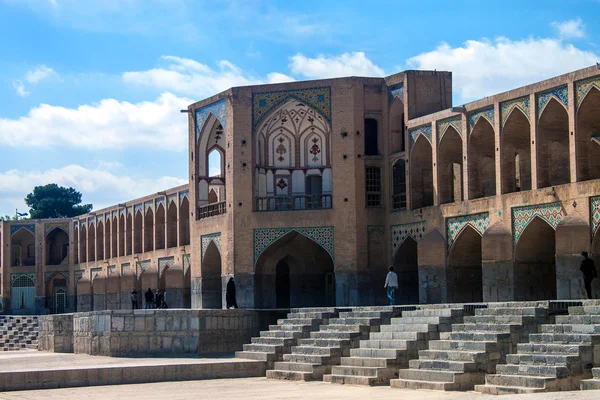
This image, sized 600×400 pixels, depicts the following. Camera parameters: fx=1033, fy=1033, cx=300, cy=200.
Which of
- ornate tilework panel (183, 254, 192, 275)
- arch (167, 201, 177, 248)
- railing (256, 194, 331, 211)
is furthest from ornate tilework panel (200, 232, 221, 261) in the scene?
arch (167, 201, 177, 248)

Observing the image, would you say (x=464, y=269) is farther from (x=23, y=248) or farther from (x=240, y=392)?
(x=23, y=248)

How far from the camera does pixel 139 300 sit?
40000 mm

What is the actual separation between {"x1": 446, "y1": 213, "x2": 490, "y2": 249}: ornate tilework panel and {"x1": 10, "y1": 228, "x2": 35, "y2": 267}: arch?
2975 centimetres

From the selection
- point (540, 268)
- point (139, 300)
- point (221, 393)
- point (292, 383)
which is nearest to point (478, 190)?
point (540, 268)

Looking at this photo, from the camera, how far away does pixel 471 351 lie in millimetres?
15422

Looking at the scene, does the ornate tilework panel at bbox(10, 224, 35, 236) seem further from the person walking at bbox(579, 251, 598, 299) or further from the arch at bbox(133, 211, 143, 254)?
the person walking at bbox(579, 251, 598, 299)

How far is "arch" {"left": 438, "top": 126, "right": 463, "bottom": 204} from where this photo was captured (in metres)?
25.9

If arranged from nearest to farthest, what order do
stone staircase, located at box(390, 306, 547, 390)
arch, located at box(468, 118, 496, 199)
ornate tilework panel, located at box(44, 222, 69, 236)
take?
stone staircase, located at box(390, 306, 547, 390) → arch, located at box(468, 118, 496, 199) → ornate tilework panel, located at box(44, 222, 69, 236)

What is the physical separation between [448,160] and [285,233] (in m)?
4.94

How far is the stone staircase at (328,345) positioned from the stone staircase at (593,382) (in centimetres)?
574

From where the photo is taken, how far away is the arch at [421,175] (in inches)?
1065

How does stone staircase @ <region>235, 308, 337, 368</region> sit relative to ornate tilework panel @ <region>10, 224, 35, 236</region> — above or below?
below

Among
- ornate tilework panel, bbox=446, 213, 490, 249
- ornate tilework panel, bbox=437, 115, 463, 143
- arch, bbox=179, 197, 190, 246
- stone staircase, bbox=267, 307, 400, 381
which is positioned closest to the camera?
stone staircase, bbox=267, 307, 400, 381

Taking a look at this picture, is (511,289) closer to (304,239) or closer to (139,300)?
(304,239)
